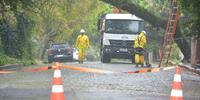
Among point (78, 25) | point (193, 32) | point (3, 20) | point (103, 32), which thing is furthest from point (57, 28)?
point (193, 32)

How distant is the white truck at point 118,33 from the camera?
110 feet

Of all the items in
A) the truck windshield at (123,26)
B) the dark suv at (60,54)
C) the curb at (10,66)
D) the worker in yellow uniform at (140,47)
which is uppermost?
the truck windshield at (123,26)

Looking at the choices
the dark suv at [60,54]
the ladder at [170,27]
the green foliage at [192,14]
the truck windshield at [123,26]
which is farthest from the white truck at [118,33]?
the green foliage at [192,14]

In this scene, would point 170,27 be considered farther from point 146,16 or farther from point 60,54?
point 60,54

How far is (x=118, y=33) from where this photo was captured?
111 ft

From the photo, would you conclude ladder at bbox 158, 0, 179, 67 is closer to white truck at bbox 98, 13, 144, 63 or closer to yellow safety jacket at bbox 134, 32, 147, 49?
yellow safety jacket at bbox 134, 32, 147, 49

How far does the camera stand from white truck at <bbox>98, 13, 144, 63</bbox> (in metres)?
33.4

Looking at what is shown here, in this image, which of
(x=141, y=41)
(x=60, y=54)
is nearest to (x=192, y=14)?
(x=141, y=41)

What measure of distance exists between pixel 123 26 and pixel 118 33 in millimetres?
496

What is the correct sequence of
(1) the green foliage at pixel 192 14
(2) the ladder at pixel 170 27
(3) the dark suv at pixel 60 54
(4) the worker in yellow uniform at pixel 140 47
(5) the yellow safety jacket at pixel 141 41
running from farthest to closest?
(3) the dark suv at pixel 60 54 → (5) the yellow safety jacket at pixel 141 41 → (4) the worker in yellow uniform at pixel 140 47 → (2) the ladder at pixel 170 27 → (1) the green foliage at pixel 192 14

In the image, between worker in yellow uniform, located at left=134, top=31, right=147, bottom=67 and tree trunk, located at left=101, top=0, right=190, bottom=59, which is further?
tree trunk, located at left=101, top=0, right=190, bottom=59

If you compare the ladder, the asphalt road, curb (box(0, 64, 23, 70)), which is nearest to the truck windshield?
the ladder

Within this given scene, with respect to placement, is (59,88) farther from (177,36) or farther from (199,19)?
(177,36)

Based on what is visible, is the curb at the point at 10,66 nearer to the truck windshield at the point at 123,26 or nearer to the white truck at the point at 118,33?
the white truck at the point at 118,33
